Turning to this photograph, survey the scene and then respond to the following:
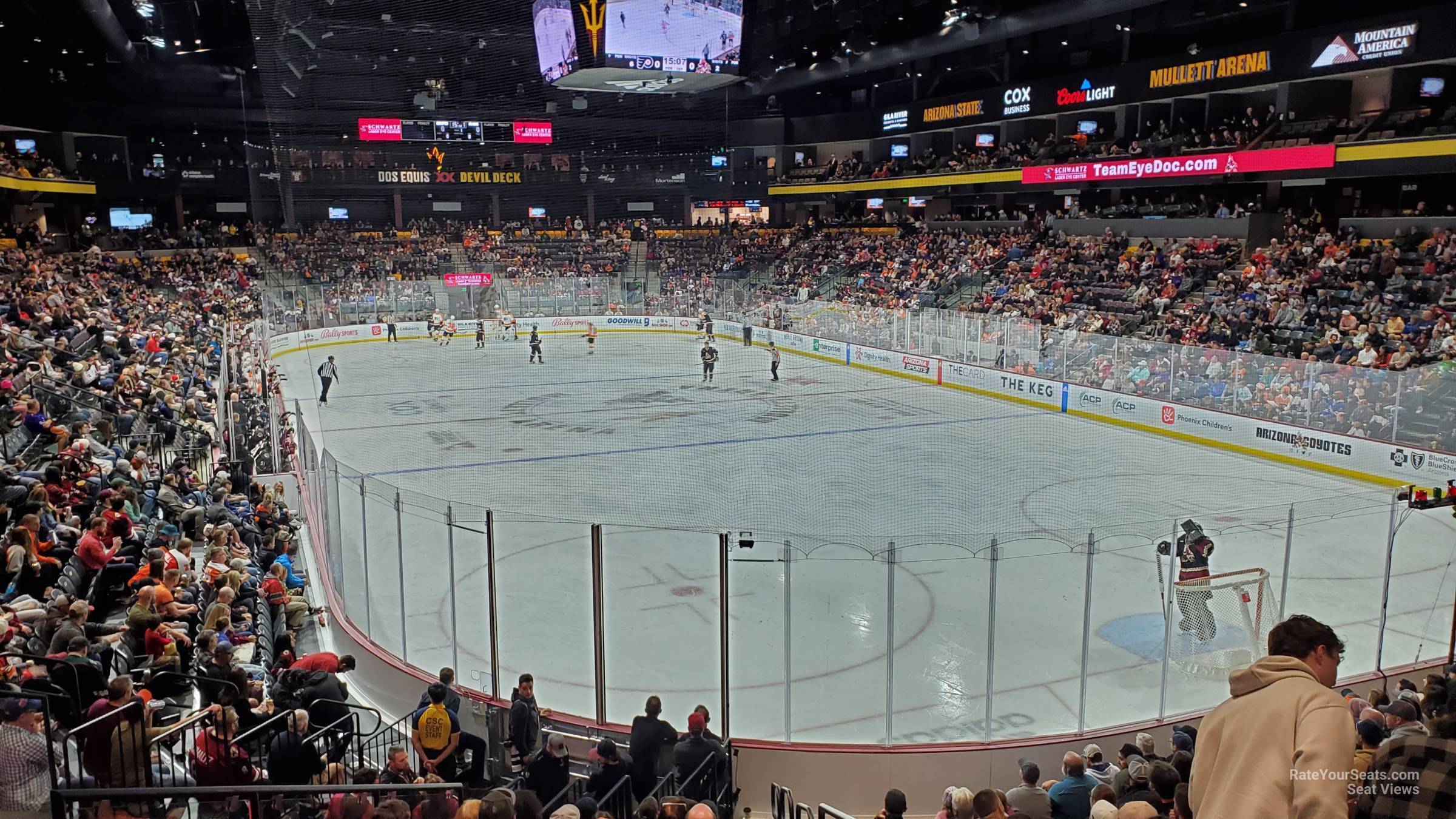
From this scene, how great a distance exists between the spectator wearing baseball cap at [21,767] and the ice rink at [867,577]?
3075 millimetres

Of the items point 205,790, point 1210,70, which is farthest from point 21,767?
point 1210,70

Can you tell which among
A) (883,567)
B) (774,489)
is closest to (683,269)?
(774,489)

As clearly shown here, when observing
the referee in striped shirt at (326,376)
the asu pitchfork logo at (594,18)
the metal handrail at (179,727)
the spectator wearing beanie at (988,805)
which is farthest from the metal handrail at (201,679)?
the asu pitchfork logo at (594,18)

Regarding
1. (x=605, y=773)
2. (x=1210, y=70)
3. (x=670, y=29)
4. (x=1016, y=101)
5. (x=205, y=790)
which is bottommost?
(x=605, y=773)

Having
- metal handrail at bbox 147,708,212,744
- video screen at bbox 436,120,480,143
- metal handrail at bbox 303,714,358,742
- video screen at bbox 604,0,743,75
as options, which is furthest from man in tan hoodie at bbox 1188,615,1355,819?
video screen at bbox 436,120,480,143

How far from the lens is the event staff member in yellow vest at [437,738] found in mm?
6152

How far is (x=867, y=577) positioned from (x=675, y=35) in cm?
2468

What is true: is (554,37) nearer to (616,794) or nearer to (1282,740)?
(616,794)

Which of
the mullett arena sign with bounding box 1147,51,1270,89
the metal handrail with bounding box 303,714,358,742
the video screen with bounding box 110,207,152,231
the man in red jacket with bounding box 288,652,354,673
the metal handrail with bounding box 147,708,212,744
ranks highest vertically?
the mullett arena sign with bounding box 1147,51,1270,89

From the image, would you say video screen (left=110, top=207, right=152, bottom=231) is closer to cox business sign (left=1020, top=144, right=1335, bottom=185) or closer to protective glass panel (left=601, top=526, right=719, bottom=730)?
cox business sign (left=1020, top=144, right=1335, bottom=185)

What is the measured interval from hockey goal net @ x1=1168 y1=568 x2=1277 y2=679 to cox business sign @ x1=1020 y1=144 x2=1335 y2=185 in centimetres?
2020

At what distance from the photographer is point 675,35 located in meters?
29.2

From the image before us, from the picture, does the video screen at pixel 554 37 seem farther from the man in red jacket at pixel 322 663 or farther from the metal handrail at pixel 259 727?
the metal handrail at pixel 259 727

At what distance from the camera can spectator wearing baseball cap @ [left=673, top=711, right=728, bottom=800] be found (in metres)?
5.96
